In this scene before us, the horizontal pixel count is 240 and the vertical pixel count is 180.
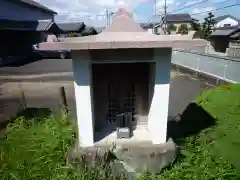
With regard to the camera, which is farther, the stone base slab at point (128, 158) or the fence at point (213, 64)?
the fence at point (213, 64)

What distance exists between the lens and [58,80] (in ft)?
55.7

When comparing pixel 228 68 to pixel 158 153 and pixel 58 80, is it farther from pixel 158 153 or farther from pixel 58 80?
pixel 58 80

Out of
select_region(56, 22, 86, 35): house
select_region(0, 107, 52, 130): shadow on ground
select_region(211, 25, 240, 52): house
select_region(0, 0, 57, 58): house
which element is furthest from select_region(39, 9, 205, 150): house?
select_region(56, 22, 86, 35): house

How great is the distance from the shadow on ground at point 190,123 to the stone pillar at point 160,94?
3.85ft

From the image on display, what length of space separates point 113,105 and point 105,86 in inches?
19.6

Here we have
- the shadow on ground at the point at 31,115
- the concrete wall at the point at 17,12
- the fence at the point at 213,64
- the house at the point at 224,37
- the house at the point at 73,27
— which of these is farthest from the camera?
the house at the point at 73,27

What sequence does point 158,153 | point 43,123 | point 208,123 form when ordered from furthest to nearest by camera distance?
point 208,123, point 43,123, point 158,153

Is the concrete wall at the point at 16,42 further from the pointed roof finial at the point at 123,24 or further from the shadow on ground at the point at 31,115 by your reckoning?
the pointed roof finial at the point at 123,24

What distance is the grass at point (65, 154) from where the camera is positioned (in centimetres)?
475

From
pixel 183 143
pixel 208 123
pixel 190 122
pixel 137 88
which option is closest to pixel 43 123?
pixel 137 88

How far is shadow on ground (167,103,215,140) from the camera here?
6652 mm

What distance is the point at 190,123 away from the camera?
23.9 feet

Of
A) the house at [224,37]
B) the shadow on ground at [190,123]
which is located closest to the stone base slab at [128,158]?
the shadow on ground at [190,123]

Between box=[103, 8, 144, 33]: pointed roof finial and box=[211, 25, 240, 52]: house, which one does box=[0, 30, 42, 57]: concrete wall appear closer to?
box=[103, 8, 144, 33]: pointed roof finial
